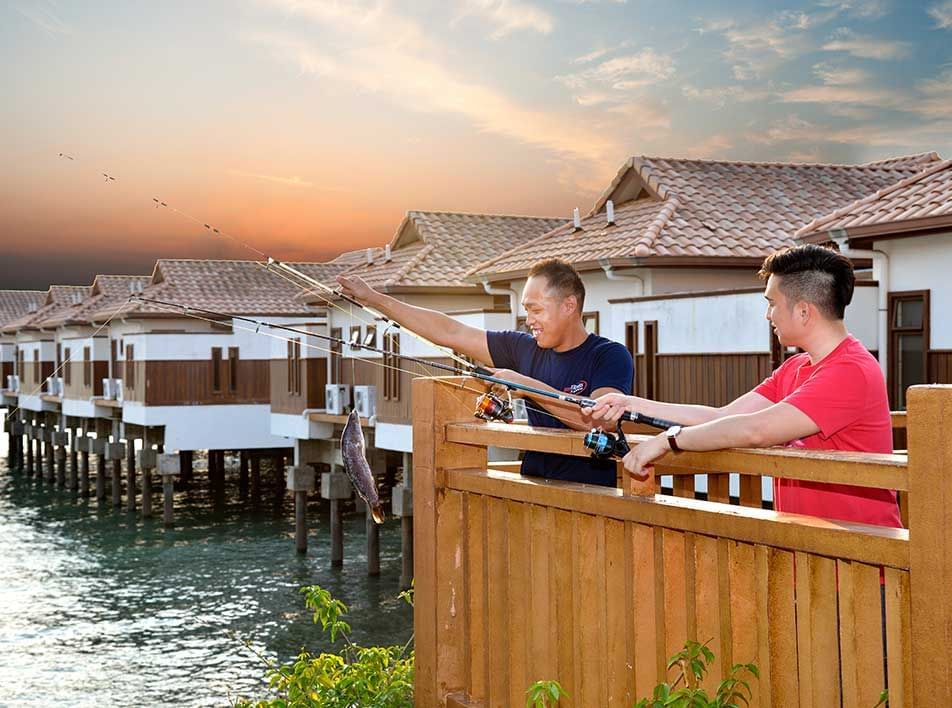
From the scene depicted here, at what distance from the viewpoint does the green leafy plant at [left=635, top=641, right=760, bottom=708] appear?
353 centimetres

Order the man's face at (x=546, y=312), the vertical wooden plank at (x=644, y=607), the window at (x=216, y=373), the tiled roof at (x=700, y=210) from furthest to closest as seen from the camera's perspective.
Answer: the window at (x=216, y=373), the tiled roof at (x=700, y=210), the man's face at (x=546, y=312), the vertical wooden plank at (x=644, y=607)

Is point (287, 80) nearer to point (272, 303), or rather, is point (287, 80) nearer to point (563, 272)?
point (272, 303)

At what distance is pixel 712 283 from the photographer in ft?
69.3

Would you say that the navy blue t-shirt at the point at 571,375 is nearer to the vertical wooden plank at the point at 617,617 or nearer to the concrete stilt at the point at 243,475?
the vertical wooden plank at the point at 617,617

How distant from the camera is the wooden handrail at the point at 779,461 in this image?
3.23 metres

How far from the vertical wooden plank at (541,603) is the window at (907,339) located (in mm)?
11697

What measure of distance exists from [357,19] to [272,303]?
13.8 metres

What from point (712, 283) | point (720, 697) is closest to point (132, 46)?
point (712, 283)

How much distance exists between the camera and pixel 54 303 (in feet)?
186

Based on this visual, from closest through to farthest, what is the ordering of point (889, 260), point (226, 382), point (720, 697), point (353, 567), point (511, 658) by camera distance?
point (720, 697)
point (511, 658)
point (889, 260)
point (353, 567)
point (226, 382)

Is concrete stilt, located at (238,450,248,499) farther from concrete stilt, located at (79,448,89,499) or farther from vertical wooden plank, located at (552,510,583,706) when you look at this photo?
vertical wooden plank, located at (552,510,583,706)

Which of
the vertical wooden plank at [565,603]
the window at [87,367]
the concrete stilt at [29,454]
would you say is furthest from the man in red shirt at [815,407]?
the concrete stilt at [29,454]

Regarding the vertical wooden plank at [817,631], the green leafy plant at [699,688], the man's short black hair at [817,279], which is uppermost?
the man's short black hair at [817,279]

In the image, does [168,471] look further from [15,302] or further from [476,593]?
[15,302]
